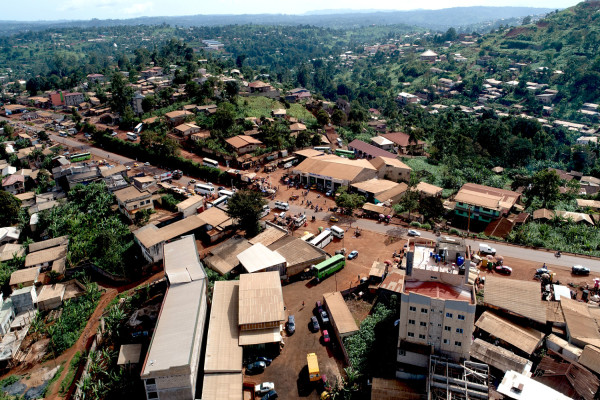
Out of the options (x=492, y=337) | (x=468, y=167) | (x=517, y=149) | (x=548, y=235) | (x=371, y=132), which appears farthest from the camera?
(x=371, y=132)

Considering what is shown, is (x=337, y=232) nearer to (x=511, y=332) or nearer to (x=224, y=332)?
(x=224, y=332)

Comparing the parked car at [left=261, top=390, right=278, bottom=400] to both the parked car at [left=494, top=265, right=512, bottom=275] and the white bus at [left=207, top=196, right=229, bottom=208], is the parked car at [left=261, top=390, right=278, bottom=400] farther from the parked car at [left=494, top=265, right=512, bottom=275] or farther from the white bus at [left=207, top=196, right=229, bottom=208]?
the white bus at [left=207, top=196, right=229, bottom=208]

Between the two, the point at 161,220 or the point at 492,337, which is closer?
the point at 492,337

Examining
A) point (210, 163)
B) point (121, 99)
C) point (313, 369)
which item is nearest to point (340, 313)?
point (313, 369)

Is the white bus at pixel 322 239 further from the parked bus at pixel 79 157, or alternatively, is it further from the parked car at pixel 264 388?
the parked bus at pixel 79 157

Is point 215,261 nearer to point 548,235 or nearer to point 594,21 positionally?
point 548,235

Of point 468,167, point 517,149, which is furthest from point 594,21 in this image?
point 468,167

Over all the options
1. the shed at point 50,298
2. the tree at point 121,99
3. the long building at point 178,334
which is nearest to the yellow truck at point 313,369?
the long building at point 178,334
